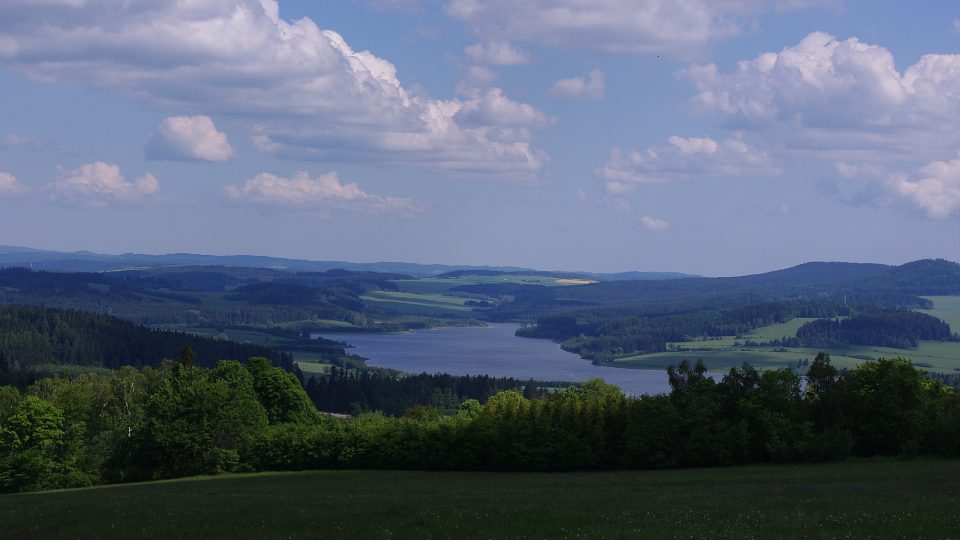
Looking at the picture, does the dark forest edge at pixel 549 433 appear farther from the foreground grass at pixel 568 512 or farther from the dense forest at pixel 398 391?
the dense forest at pixel 398 391

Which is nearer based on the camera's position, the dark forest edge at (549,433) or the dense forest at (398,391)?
the dark forest edge at (549,433)

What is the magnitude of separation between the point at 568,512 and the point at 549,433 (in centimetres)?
3815

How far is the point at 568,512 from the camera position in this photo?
101 ft

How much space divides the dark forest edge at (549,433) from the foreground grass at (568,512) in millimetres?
16768

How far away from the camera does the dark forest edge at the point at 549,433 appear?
65.3 meters

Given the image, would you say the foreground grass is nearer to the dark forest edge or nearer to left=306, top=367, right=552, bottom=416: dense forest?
the dark forest edge

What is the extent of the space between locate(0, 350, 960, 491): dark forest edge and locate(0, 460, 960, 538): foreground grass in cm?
Result: 1677

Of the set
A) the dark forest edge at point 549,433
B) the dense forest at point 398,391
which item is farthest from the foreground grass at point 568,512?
the dense forest at point 398,391

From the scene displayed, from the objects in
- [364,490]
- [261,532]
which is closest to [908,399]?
[364,490]

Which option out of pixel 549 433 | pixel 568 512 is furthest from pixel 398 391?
pixel 568 512

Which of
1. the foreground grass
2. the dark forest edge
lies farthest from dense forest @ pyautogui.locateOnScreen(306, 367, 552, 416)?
the foreground grass

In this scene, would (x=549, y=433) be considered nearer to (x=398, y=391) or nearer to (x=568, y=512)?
(x=568, y=512)

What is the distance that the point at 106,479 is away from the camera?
76625mm

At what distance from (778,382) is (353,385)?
125 metres
